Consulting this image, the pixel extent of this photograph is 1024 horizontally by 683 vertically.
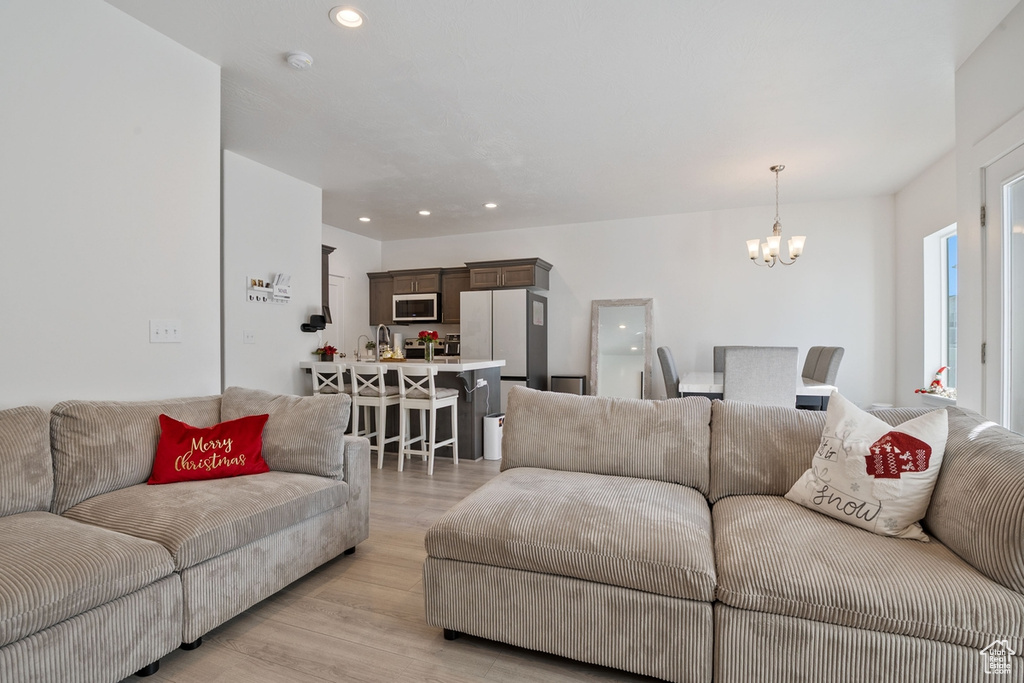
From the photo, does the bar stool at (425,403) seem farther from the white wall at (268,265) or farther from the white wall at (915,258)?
the white wall at (915,258)

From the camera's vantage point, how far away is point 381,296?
7.22m

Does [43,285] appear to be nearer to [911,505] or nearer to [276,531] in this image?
[276,531]

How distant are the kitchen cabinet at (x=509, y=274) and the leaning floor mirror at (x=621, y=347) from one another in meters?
0.85

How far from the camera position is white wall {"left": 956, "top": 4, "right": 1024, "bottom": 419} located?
2.43 m

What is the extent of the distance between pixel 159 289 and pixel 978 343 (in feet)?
15.0

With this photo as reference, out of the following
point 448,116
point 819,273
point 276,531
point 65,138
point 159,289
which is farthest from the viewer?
point 819,273

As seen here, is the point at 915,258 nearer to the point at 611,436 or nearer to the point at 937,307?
the point at 937,307

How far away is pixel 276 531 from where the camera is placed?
6.86 ft

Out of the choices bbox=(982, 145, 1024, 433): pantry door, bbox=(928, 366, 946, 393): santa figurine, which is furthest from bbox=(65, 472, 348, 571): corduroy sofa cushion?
bbox=(928, 366, 946, 393): santa figurine

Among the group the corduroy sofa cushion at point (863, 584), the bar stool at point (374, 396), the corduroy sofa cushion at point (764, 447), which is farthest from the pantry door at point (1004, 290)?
the bar stool at point (374, 396)

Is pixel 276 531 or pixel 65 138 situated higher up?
pixel 65 138

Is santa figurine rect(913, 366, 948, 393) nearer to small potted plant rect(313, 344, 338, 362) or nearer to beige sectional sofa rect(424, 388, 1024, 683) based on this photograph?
beige sectional sofa rect(424, 388, 1024, 683)

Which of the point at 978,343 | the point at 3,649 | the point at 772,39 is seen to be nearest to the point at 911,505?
the point at 978,343

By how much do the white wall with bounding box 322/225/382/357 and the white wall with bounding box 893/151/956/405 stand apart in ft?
20.7
